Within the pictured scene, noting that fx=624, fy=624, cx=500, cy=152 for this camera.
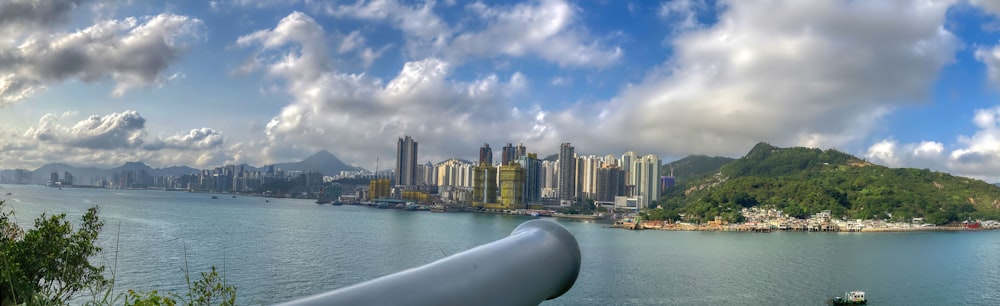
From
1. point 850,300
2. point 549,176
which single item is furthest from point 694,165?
point 850,300

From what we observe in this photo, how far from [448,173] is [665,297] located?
3275 inches

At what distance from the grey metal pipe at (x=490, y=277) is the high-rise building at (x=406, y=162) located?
3293 inches

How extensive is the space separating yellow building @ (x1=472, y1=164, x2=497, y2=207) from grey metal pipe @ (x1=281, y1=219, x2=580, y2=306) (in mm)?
61479

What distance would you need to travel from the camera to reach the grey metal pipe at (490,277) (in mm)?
627

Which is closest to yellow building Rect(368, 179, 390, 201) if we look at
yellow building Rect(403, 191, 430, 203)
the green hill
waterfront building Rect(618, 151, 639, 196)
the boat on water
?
yellow building Rect(403, 191, 430, 203)

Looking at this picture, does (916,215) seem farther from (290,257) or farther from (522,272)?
(522,272)

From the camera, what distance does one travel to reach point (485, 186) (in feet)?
209

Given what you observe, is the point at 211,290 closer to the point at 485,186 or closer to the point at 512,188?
the point at 512,188

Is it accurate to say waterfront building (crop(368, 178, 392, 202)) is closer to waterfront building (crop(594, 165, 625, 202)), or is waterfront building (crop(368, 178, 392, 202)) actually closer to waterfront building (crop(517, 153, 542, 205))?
waterfront building (crop(517, 153, 542, 205))

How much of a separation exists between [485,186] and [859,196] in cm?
3319

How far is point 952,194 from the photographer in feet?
173

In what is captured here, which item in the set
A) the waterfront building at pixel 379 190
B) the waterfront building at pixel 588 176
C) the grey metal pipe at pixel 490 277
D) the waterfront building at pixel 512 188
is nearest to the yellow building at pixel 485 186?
the waterfront building at pixel 512 188

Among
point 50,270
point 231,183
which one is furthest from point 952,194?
point 231,183

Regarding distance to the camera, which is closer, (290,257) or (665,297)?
(665,297)
